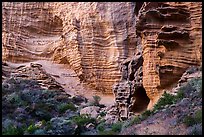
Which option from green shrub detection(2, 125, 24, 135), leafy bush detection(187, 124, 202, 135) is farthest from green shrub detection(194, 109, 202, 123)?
green shrub detection(2, 125, 24, 135)

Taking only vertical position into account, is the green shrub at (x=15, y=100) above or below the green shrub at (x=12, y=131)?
below

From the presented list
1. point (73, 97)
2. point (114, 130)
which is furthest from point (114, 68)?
point (114, 130)

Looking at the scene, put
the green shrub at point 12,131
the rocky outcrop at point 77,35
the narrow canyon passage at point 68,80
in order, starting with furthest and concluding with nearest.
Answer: the rocky outcrop at point 77,35 < the narrow canyon passage at point 68,80 < the green shrub at point 12,131

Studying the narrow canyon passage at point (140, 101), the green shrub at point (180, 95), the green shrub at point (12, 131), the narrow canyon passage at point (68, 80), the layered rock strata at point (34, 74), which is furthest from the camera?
the narrow canyon passage at point (68, 80)

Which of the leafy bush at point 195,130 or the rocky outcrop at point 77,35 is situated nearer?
the leafy bush at point 195,130

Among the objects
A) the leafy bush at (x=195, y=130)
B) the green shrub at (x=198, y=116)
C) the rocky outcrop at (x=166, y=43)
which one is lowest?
the leafy bush at (x=195, y=130)

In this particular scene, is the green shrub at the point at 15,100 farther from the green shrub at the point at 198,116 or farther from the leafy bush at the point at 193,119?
the green shrub at the point at 198,116

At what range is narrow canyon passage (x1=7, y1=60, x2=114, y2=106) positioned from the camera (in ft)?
102

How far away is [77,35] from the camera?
32938 millimetres

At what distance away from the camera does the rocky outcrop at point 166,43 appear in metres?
19.0

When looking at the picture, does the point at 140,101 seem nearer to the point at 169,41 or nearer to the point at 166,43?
the point at 166,43

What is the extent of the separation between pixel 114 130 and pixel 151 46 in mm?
6242

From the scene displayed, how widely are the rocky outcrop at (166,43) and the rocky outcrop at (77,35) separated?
10.7 meters

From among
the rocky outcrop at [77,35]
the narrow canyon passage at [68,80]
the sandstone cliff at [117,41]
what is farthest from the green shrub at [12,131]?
the rocky outcrop at [77,35]
